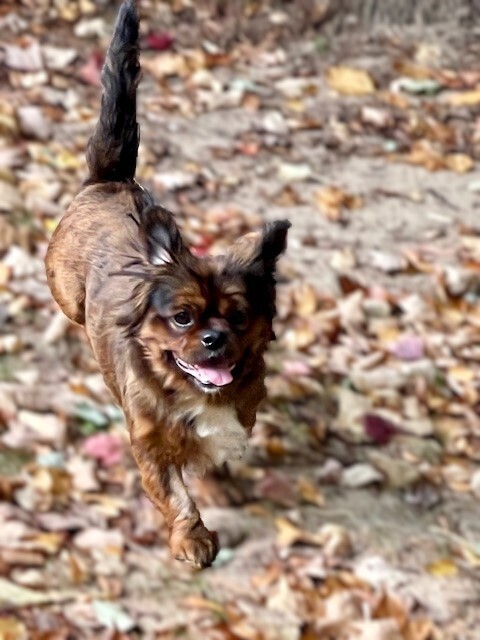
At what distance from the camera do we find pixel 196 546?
1.56 metres

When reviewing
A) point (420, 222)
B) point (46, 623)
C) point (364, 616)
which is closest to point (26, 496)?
point (46, 623)

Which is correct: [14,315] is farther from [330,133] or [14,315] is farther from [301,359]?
[330,133]

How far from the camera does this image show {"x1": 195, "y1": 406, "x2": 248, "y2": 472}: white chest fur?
1.43 metres

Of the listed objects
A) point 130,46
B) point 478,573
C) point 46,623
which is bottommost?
point 478,573

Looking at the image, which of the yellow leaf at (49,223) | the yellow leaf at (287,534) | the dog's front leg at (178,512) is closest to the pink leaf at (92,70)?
the yellow leaf at (49,223)

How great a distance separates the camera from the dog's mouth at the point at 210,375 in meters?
1.26

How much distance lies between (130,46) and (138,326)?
443mm

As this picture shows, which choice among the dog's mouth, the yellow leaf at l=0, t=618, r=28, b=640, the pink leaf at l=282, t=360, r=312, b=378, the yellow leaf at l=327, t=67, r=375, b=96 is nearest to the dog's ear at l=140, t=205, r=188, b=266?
the dog's mouth

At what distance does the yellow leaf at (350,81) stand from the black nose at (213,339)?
328 inches

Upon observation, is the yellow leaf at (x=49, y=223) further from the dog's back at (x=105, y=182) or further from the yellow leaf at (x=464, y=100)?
the dog's back at (x=105, y=182)

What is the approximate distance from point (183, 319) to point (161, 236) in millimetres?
101

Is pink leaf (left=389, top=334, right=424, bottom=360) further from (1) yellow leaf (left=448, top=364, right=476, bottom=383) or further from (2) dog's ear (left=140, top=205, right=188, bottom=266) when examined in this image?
(2) dog's ear (left=140, top=205, right=188, bottom=266)

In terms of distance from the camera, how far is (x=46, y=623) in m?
5.77

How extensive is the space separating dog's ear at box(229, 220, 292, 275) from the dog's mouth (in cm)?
12
